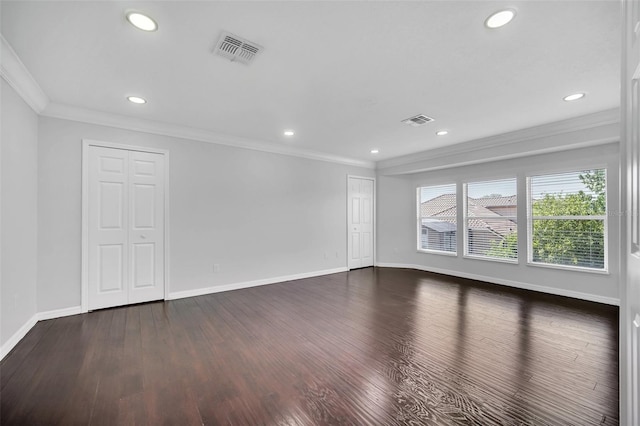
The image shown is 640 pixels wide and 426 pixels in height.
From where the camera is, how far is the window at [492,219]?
497 centimetres

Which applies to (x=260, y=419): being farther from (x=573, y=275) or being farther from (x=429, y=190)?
(x=429, y=190)

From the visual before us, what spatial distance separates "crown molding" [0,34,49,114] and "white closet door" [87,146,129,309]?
0.70 m

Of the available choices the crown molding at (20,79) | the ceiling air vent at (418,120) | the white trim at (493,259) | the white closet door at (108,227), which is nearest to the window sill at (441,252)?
the white trim at (493,259)

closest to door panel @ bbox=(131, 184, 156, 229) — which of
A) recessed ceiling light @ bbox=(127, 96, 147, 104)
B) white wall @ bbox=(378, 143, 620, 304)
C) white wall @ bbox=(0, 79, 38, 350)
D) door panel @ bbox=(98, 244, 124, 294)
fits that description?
door panel @ bbox=(98, 244, 124, 294)

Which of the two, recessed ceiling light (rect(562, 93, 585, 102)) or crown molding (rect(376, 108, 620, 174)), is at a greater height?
recessed ceiling light (rect(562, 93, 585, 102))

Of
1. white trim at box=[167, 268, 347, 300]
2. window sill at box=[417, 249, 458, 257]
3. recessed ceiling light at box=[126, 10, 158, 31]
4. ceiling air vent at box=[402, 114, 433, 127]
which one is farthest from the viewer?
window sill at box=[417, 249, 458, 257]

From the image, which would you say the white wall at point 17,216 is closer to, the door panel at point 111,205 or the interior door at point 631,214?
the door panel at point 111,205

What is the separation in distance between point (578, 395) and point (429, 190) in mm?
4856

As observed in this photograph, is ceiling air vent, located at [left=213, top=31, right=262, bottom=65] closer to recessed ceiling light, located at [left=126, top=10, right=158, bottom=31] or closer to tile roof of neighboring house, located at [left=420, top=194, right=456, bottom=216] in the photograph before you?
recessed ceiling light, located at [left=126, top=10, right=158, bottom=31]

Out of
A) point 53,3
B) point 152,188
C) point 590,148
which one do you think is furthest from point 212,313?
point 590,148

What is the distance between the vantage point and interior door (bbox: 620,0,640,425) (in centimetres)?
102

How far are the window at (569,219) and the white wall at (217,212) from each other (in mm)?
3441

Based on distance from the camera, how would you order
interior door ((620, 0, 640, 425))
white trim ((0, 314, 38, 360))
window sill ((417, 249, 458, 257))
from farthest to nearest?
window sill ((417, 249, 458, 257))
white trim ((0, 314, 38, 360))
interior door ((620, 0, 640, 425))

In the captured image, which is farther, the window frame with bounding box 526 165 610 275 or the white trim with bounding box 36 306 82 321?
the window frame with bounding box 526 165 610 275
